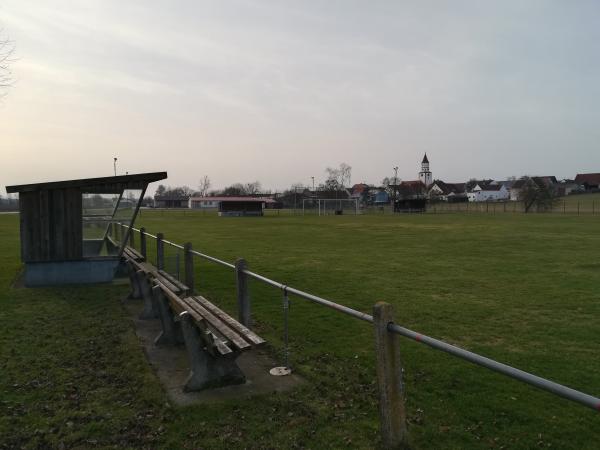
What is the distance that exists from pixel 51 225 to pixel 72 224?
40 centimetres

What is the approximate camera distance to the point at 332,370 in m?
5.34

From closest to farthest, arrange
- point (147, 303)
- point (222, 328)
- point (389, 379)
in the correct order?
1. point (389, 379)
2. point (222, 328)
3. point (147, 303)

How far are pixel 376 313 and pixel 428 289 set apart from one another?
6.95 meters

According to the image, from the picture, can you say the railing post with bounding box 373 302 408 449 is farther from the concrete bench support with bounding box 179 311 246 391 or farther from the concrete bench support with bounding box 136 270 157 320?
the concrete bench support with bounding box 136 270 157 320

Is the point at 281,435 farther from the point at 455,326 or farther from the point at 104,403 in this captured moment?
the point at 455,326

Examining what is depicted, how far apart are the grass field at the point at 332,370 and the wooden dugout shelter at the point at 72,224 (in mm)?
599

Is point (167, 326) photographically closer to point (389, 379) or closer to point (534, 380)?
point (389, 379)

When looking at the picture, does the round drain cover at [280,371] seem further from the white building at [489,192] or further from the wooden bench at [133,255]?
the white building at [489,192]

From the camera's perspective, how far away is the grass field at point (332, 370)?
3932 millimetres

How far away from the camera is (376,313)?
11.1 feet

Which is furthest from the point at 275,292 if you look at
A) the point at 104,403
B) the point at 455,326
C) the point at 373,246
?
the point at 373,246

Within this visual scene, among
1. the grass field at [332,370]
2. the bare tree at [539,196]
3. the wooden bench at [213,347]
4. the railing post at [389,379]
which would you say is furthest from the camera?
the bare tree at [539,196]

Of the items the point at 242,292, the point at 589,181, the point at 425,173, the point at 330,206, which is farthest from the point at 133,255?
the point at 425,173

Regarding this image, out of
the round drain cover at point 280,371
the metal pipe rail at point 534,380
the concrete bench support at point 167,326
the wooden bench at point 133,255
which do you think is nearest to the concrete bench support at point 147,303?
the concrete bench support at point 167,326
